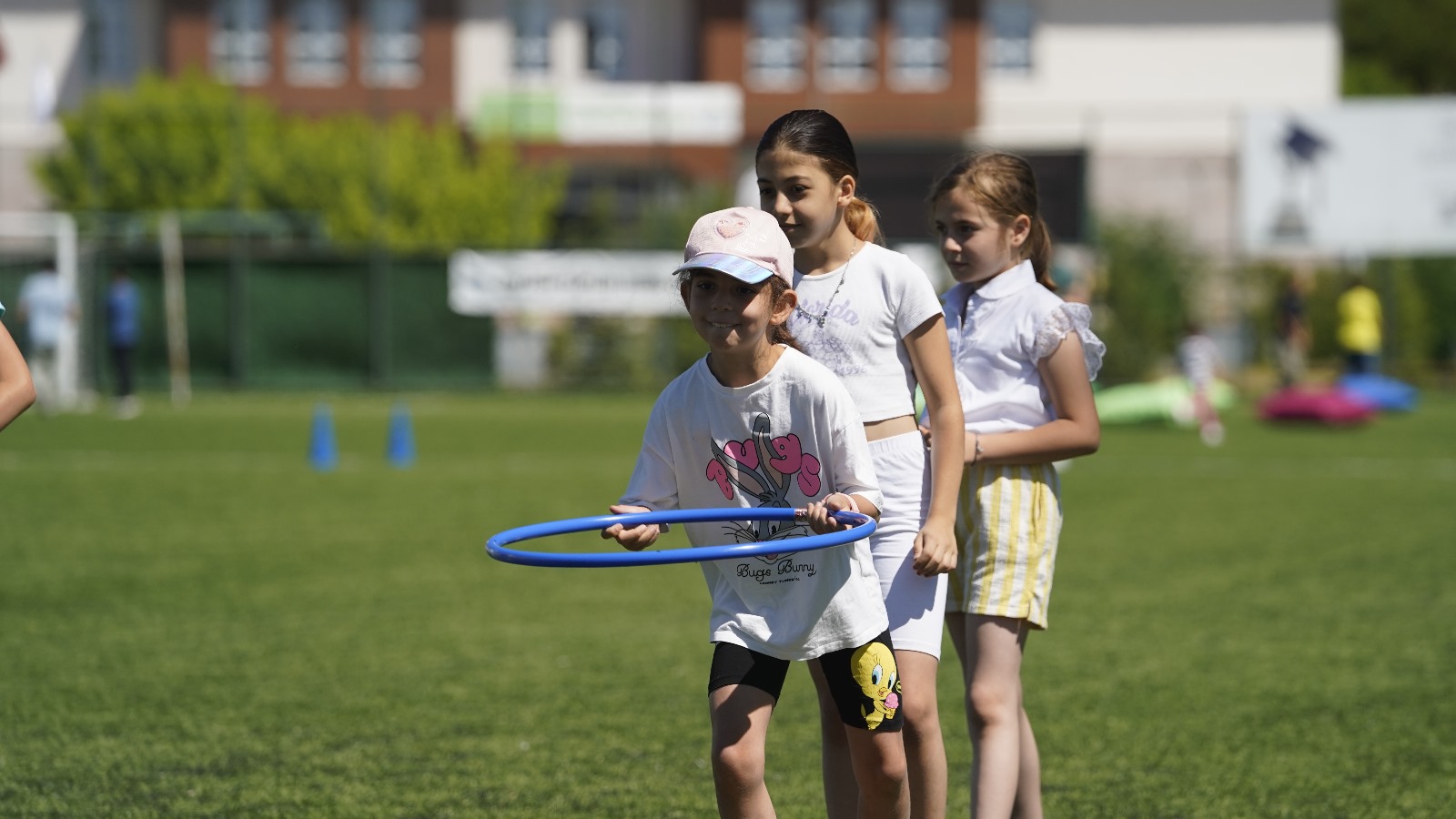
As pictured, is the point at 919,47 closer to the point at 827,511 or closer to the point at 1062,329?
the point at 1062,329

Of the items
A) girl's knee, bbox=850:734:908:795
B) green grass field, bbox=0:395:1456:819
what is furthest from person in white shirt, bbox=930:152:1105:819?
green grass field, bbox=0:395:1456:819

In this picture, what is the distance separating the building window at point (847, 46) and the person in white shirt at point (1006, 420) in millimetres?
38712

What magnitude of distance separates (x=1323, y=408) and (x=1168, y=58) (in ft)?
78.7

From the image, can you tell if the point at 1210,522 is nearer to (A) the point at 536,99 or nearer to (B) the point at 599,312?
(B) the point at 599,312

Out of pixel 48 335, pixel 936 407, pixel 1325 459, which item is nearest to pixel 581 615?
pixel 936 407

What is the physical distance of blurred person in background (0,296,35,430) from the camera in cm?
387

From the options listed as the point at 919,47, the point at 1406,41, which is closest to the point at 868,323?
the point at 919,47

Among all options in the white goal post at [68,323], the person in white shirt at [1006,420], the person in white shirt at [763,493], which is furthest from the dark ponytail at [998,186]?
the white goal post at [68,323]

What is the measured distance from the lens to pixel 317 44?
43.3 metres

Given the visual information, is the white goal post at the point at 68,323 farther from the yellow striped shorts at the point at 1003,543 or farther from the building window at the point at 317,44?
the yellow striped shorts at the point at 1003,543

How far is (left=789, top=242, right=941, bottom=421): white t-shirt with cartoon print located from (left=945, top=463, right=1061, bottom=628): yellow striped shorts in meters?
0.43

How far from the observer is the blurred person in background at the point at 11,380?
3.87 metres

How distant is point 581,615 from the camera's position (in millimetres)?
8859

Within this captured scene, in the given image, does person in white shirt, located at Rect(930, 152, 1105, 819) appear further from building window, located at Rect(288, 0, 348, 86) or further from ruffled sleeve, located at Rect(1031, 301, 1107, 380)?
building window, located at Rect(288, 0, 348, 86)
